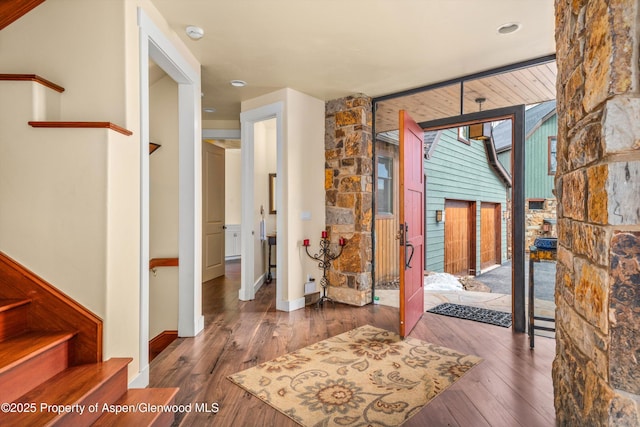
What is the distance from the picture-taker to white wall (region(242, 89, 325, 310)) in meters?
4.11

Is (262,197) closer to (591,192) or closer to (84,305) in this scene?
(84,305)

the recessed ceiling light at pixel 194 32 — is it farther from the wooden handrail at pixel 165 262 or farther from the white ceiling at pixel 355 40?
the wooden handrail at pixel 165 262

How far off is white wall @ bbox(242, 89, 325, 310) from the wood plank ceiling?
43.0 inches

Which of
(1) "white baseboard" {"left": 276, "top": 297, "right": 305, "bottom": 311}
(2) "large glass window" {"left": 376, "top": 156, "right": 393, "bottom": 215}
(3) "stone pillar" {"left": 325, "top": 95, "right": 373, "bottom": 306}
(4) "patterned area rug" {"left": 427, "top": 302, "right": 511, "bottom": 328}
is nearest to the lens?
(4) "patterned area rug" {"left": 427, "top": 302, "right": 511, "bottom": 328}

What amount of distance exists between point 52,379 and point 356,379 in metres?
1.78

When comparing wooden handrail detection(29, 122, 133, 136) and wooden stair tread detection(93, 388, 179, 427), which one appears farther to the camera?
wooden handrail detection(29, 122, 133, 136)

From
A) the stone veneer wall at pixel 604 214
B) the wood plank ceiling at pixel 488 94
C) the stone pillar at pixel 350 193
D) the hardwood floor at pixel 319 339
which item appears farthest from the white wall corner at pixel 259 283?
the stone veneer wall at pixel 604 214

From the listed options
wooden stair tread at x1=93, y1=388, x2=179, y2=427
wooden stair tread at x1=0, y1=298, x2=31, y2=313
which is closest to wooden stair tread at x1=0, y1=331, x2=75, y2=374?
wooden stair tread at x1=0, y1=298, x2=31, y2=313

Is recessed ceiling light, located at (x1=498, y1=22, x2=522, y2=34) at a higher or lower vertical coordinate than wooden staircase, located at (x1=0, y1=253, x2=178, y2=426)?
higher

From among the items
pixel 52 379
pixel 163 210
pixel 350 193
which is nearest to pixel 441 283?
pixel 350 193

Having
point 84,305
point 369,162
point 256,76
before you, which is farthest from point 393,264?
point 84,305

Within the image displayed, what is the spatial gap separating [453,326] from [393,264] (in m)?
2.88

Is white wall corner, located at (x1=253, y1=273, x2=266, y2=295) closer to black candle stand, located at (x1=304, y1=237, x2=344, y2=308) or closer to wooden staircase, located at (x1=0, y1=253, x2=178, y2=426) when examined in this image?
black candle stand, located at (x1=304, y1=237, x2=344, y2=308)

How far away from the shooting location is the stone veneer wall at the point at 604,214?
925 mm
